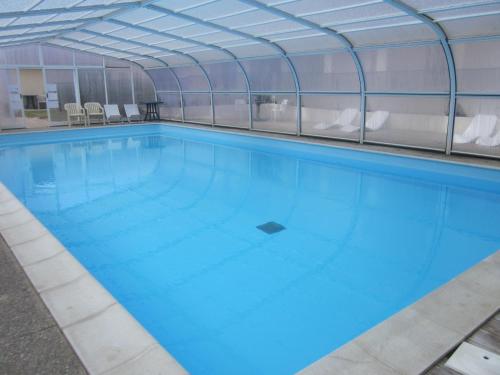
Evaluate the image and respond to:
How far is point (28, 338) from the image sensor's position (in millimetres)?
2311

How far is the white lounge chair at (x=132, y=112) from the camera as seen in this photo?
54.4ft

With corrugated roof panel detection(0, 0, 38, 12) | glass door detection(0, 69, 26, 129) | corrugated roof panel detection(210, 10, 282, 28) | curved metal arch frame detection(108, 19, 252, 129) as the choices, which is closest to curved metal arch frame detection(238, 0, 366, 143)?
corrugated roof panel detection(210, 10, 282, 28)

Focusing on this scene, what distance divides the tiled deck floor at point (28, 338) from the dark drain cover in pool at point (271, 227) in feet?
9.79

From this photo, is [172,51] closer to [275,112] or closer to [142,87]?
[275,112]

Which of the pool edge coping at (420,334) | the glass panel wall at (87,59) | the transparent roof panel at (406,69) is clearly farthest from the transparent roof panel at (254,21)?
the pool edge coping at (420,334)

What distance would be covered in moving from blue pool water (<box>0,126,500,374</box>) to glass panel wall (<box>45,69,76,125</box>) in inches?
232

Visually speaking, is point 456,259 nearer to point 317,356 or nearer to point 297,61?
point 317,356

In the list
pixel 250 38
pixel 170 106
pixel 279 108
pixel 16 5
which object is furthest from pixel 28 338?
pixel 170 106

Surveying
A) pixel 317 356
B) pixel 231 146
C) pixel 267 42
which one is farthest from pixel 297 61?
pixel 317 356

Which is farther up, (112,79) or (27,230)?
(112,79)

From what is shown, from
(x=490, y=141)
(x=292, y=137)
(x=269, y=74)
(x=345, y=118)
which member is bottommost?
(x=292, y=137)

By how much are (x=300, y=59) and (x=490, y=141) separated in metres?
5.22

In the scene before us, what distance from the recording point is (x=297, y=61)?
10.8 metres

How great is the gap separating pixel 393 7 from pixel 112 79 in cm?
1326
